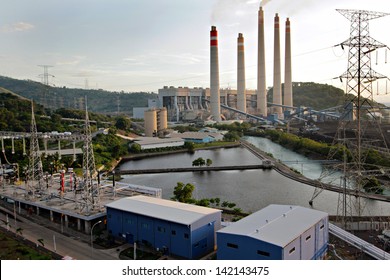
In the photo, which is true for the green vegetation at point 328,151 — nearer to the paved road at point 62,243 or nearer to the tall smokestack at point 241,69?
the paved road at point 62,243


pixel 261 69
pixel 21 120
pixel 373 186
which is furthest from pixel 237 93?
pixel 373 186

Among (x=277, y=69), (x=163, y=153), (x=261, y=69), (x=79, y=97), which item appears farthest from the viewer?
(x=79, y=97)

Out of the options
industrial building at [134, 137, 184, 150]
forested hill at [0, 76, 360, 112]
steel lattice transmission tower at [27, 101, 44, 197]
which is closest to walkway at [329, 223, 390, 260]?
steel lattice transmission tower at [27, 101, 44, 197]

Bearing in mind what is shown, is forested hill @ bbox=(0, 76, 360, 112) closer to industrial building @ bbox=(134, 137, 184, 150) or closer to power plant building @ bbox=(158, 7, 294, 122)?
power plant building @ bbox=(158, 7, 294, 122)

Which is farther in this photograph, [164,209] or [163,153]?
[163,153]

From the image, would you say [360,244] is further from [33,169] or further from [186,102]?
[186,102]
